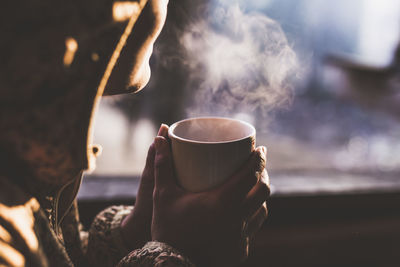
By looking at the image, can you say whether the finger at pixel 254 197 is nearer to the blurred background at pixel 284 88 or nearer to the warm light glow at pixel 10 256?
the warm light glow at pixel 10 256

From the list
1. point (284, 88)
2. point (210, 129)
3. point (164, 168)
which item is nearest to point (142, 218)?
point (164, 168)

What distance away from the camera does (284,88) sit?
179cm

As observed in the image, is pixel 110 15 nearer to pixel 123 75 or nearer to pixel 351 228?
pixel 123 75

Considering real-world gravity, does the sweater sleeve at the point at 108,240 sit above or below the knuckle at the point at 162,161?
below

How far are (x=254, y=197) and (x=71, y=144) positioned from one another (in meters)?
0.51

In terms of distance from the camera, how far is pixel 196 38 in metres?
2.22

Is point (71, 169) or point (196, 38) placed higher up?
point (196, 38)

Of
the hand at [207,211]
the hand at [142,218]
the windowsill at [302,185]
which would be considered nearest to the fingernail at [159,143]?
the hand at [207,211]

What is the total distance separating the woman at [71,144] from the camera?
591 mm

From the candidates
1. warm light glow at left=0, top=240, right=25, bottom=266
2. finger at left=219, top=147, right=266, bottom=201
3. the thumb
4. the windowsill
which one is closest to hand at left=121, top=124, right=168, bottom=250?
the thumb

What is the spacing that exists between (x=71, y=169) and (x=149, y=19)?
0.45 m

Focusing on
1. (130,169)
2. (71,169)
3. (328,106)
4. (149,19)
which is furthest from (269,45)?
(328,106)

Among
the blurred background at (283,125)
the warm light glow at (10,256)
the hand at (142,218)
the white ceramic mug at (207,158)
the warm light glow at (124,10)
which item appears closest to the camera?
the warm light glow at (10,256)

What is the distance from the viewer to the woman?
591 millimetres
